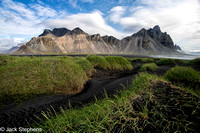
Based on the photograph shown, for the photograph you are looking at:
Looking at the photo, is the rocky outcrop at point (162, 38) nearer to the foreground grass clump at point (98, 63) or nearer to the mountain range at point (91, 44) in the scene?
the mountain range at point (91, 44)

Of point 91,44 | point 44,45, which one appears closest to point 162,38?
point 91,44

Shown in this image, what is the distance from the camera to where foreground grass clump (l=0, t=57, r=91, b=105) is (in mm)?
3380

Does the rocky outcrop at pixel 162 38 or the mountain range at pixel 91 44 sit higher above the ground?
the rocky outcrop at pixel 162 38

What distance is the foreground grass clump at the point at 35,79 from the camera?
338 centimetres

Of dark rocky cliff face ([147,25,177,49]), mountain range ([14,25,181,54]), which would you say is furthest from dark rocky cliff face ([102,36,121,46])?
dark rocky cliff face ([147,25,177,49])

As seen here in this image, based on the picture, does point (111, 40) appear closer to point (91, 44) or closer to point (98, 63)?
point (91, 44)

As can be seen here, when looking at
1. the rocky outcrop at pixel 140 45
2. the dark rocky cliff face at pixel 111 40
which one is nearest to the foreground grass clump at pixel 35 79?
the rocky outcrop at pixel 140 45

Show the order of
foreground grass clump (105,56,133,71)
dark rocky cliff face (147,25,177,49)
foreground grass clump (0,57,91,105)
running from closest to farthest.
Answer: foreground grass clump (0,57,91,105) → foreground grass clump (105,56,133,71) → dark rocky cliff face (147,25,177,49)

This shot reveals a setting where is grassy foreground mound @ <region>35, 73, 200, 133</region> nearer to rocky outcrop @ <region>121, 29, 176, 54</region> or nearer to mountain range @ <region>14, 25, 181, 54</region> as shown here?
mountain range @ <region>14, 25, 181, 54</region>

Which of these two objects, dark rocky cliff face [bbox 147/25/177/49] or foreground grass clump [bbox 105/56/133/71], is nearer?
foreground grass clump [bbox 105/56/133/71]

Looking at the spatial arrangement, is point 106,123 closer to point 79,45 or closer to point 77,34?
point 79,45

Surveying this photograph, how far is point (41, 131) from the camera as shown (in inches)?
57.6

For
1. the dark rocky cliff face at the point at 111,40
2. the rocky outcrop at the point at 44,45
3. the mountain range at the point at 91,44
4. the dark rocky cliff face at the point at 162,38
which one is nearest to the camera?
the rocky outcrop at the point at 44,45

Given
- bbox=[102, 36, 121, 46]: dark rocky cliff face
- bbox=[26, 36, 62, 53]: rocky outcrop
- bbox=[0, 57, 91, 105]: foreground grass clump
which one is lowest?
bbox=[0, 57, 91, 105]: foreground grass clump
